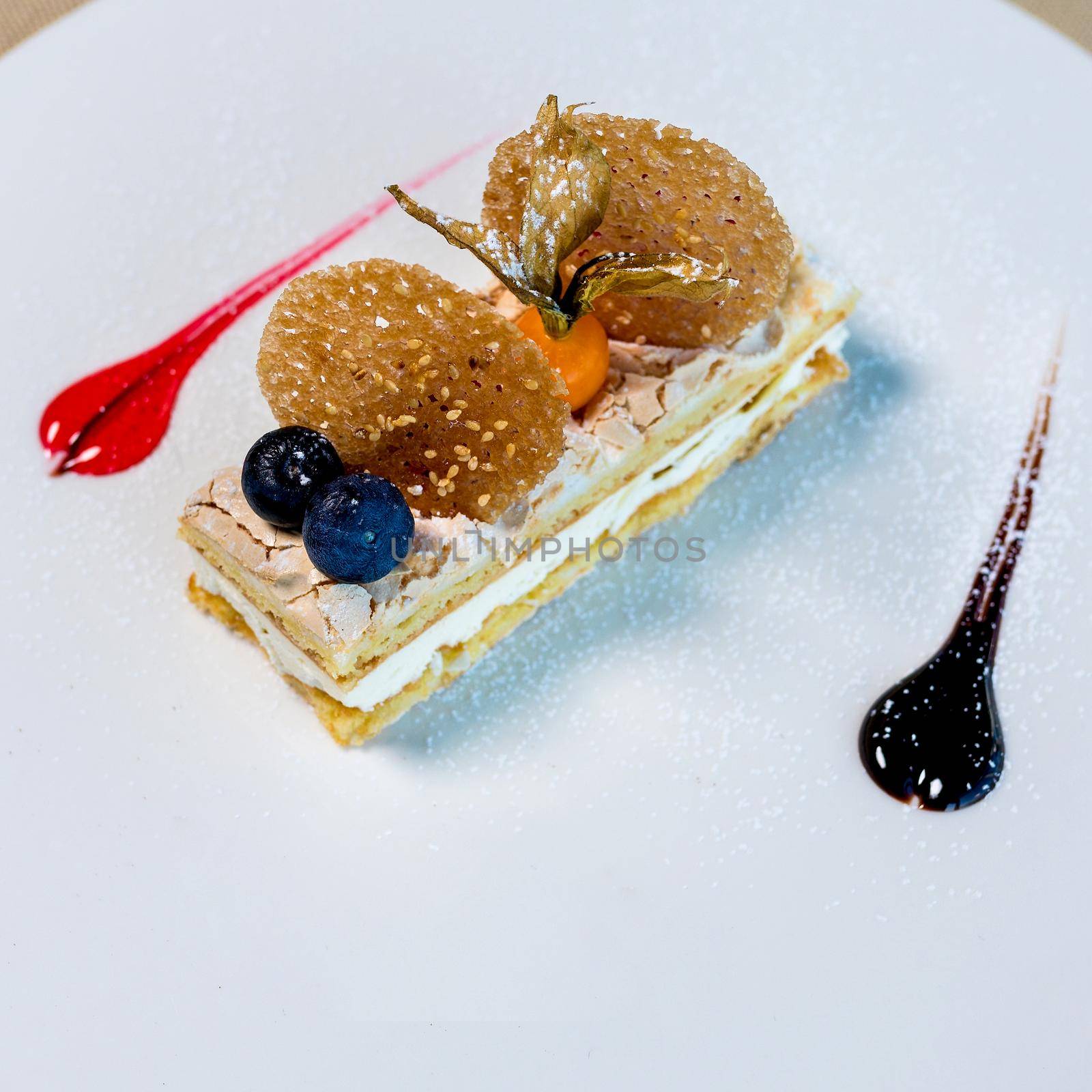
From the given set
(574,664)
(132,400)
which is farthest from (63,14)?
(574,664)

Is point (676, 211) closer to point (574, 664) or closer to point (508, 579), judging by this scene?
point (508, 579)

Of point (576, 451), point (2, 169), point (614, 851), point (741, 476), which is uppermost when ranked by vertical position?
point (2, 169)

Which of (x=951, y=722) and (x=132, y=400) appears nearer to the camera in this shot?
(x=951, y=722)

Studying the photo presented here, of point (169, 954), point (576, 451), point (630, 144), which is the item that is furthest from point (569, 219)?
point (169, 954)

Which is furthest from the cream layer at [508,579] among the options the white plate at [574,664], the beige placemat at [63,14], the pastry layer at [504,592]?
the beige placemat at [63,14]

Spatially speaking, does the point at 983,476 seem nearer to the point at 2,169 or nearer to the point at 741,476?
the point at 741,476

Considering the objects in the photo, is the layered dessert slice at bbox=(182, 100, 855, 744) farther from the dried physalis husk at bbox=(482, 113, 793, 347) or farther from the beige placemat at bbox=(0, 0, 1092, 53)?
the beige placemat at bbox=(0, 0, 1092, 53)
